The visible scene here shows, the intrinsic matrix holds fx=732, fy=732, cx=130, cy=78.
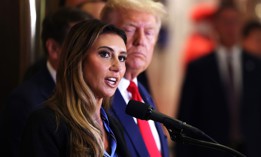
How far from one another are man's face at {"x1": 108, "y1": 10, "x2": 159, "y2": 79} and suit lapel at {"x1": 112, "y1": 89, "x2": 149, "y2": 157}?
5.1 inches

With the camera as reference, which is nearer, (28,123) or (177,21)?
(28,123)

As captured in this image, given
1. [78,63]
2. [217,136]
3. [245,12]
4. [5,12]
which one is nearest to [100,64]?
[78,63]

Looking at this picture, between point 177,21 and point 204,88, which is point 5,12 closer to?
point 204,88

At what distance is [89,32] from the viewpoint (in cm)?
211

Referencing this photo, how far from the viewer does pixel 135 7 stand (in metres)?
2.51

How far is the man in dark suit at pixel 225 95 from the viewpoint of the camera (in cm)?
445

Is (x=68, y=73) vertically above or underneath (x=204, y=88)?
above

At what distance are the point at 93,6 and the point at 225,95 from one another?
170cm

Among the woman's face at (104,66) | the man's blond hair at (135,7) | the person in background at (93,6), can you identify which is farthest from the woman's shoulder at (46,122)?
the person in background at (93,6)

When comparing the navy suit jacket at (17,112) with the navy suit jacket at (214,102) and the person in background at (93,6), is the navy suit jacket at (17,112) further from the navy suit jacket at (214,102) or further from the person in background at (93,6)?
the navy suit jacket at (214,102)

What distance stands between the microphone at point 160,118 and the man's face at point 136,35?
458 millimetres

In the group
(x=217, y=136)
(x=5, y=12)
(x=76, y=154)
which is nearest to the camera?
(x=76, y=154)

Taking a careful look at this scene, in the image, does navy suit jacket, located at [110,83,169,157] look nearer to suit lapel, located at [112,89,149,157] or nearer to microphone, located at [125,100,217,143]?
suit lapel, located at [112,89,149,157]

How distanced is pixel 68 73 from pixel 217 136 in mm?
2529
